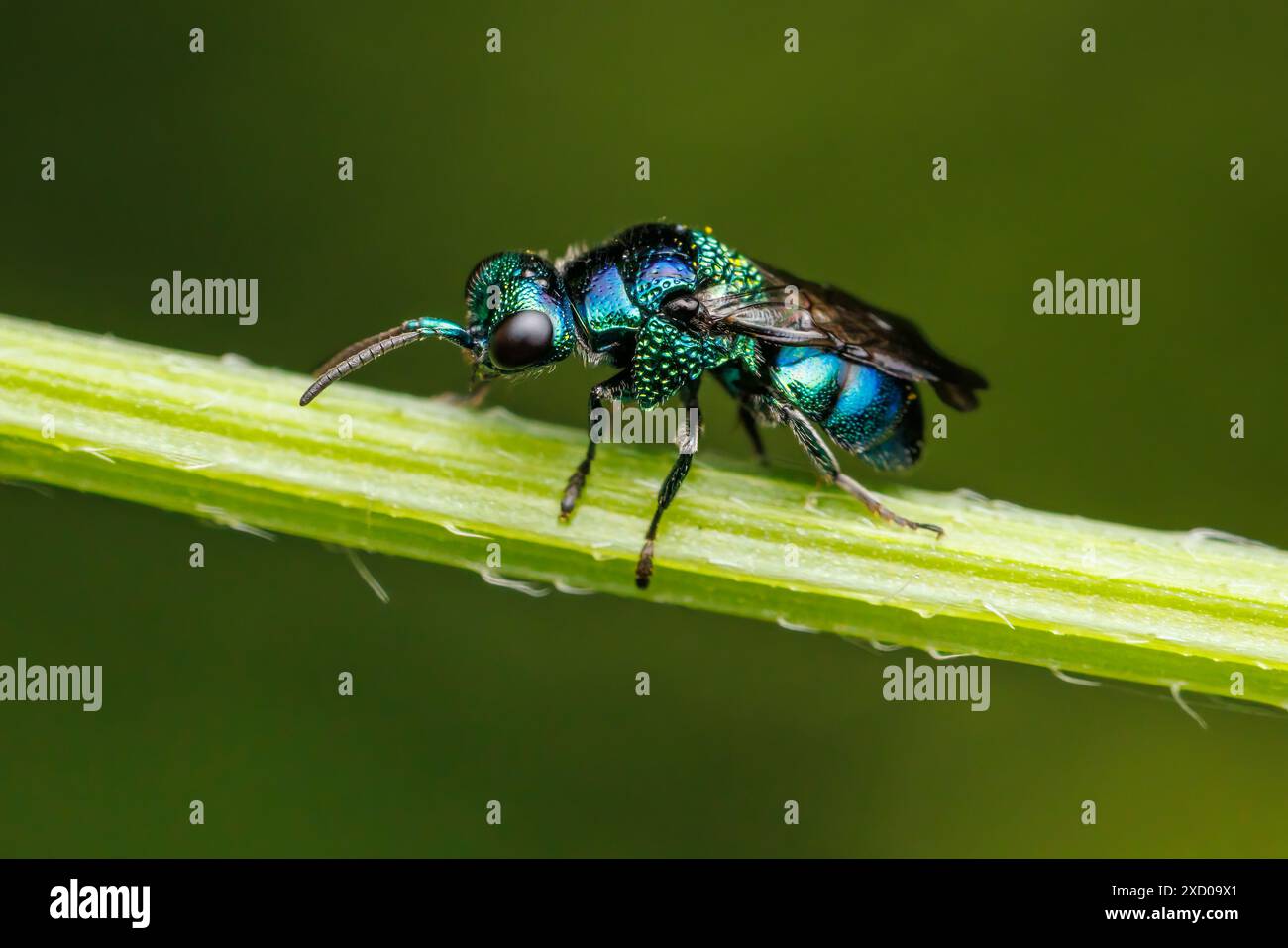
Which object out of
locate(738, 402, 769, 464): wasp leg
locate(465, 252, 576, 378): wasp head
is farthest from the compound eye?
locate(738, 402, 769, 464): wasp leg

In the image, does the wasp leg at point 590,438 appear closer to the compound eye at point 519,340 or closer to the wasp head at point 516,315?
the wasp head at point 516,315

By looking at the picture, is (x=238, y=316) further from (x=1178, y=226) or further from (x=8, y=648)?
(x=1178, y=226)

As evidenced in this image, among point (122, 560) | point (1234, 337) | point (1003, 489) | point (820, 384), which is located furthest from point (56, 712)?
point (1234, 337)

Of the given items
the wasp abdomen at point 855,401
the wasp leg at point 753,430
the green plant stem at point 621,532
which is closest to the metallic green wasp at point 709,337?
the wasp abdomen at point 855,401

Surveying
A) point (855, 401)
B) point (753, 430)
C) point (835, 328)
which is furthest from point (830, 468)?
point (753, 430)

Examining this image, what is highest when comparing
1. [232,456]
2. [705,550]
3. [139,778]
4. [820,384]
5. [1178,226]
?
[1178,226]
